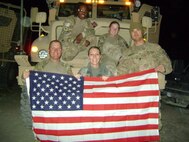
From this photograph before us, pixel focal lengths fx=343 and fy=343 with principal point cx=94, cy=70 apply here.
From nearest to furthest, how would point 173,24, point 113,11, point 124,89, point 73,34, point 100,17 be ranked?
1. point 124,89
2. point 73,34
3. point 100,17
4. point 113,11
5. point 173,24

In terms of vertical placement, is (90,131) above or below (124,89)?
below

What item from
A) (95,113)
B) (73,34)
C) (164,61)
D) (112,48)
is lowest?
(95,113)

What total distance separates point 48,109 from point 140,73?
1.56 m

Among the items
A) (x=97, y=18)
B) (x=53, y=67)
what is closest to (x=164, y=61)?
(x=53, y=67)

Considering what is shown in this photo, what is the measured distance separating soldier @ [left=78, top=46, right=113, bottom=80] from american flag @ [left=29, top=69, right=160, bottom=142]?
0.13 metres

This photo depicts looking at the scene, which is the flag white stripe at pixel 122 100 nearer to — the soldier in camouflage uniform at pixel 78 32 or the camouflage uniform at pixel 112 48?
the camouflage uniform at pixel 112 48

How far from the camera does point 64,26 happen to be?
23.9 feet

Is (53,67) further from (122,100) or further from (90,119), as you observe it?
(122,100)

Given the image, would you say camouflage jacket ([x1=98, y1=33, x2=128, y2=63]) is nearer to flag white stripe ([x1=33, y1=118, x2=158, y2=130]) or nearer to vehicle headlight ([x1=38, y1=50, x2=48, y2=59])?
vehicle headlight ([x1=38, y1=50, x2=48, y2=59])

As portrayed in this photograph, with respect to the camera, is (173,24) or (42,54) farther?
(173,24)

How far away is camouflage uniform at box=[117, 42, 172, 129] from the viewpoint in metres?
5.73

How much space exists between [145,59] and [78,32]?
2068 millimetres

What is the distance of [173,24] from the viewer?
42969mm

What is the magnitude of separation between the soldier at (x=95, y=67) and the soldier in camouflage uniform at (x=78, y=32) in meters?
1.71
